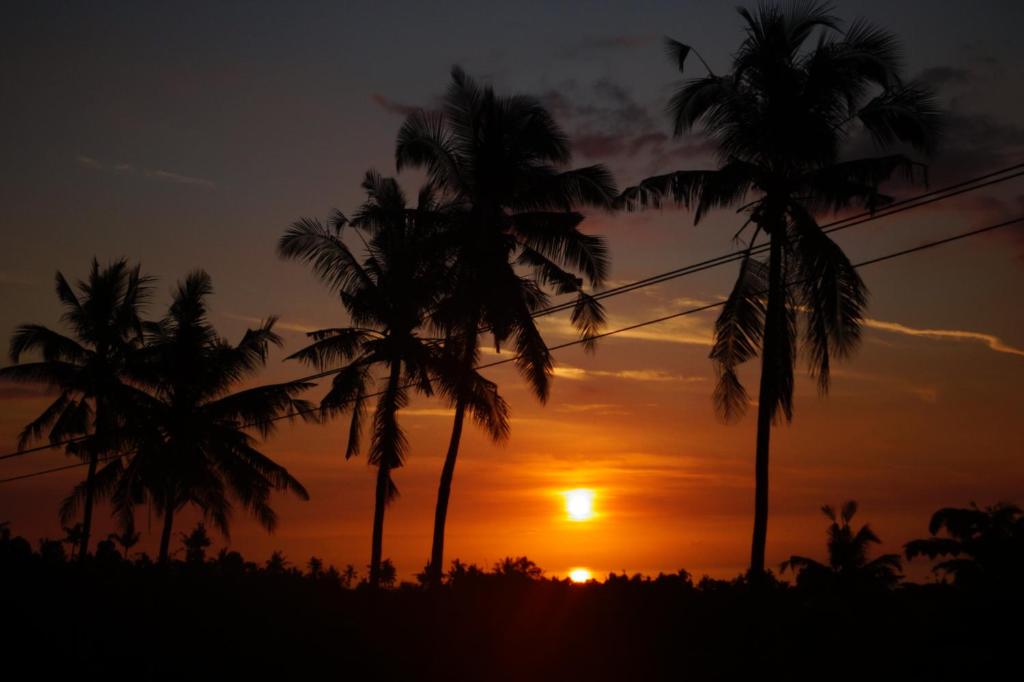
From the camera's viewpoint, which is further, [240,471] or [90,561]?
[240,471]

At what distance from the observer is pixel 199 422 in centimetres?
3731

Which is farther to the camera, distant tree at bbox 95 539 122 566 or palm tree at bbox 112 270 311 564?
palm tree at bbox 112 270 311 564

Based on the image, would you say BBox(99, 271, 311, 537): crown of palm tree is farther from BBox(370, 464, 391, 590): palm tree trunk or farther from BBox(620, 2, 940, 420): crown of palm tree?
BBox(620, 2, 940, 420): crown of palm tree

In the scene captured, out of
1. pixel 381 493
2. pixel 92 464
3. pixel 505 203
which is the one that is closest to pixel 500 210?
pixel 505 203

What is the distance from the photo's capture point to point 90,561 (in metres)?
24.6

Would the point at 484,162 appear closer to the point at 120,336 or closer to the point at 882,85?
the point at 882,85

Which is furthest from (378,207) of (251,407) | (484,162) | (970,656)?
(970,656)

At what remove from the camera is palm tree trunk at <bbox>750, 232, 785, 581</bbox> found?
20.4 meters

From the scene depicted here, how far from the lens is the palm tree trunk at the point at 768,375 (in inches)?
802

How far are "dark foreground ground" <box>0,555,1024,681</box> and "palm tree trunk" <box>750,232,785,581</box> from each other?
2476 mm

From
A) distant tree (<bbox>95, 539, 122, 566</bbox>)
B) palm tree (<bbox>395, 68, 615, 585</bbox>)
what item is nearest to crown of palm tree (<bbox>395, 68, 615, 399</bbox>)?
palm tree (<bbox>395, 68, 615, 585</bbox>)

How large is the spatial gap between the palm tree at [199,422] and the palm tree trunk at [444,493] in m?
10.6

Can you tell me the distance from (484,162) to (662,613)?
1376cm

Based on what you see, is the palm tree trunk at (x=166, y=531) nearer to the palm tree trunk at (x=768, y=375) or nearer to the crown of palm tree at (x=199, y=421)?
the crown of palm tree at (x=199, y=421)
